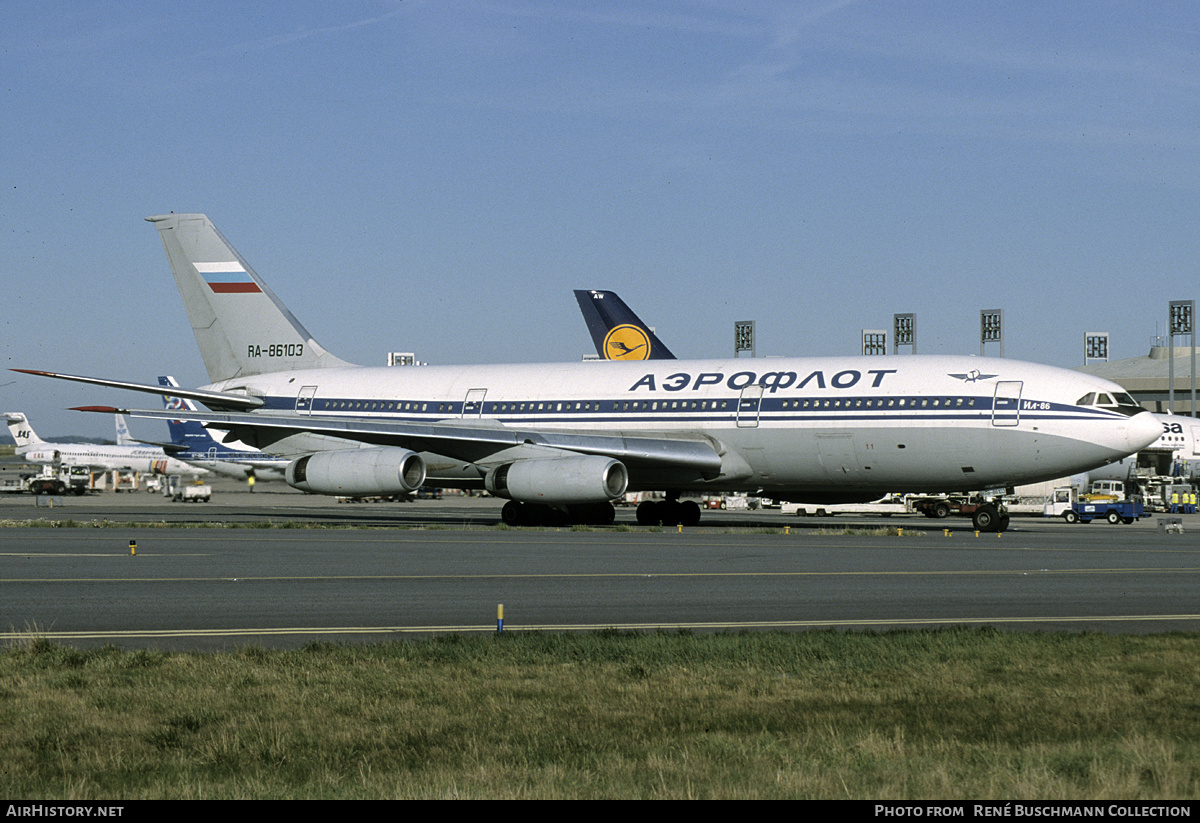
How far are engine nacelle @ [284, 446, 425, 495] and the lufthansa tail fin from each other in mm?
34379

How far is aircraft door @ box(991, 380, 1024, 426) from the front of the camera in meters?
34.8

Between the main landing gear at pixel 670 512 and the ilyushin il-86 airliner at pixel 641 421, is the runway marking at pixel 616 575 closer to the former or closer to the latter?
the ilyushin il-86 airliner at pixel 641 421

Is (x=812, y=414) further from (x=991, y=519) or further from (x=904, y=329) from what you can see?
(x=904, y=329)

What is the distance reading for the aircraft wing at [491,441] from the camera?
126ft

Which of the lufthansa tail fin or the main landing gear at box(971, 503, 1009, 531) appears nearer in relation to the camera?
the main landing gear at box(971, 503, 1009, 531)

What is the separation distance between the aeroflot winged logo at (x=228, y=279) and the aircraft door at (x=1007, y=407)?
89.5 ft

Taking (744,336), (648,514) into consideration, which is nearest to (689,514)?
(648,514)

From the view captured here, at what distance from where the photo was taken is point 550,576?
21812 millimetres

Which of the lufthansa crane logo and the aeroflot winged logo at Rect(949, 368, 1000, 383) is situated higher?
the lufthansa crane logo

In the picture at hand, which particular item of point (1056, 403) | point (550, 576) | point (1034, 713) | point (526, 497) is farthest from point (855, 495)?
point (1034, 713)

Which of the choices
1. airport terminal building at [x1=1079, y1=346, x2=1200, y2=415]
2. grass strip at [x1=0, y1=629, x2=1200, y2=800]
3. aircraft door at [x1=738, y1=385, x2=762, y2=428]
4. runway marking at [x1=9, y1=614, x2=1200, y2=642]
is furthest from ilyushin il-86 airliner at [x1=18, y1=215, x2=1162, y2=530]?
airport terminal building at [x1=1079, y1=346, x2=1200, y2=415]

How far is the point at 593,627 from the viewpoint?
15.2 metres

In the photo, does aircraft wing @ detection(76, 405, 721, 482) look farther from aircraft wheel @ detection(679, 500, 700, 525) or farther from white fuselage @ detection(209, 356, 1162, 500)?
aircraft wheel @ detection(679, 500, 700, 525)
